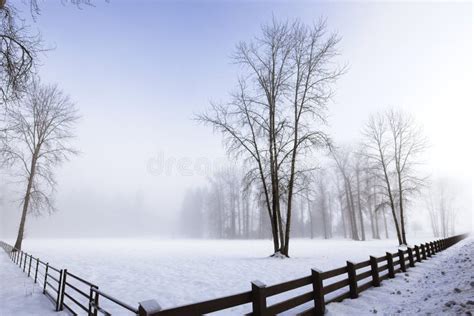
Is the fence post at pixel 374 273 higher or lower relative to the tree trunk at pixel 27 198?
lower

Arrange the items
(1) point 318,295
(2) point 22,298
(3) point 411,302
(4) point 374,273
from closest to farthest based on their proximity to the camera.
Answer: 1. (1) point 318,295
2. (3) point 411,302
3. (4) point 374,273
4. (2) point 22,298

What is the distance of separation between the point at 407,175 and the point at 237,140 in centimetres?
2013

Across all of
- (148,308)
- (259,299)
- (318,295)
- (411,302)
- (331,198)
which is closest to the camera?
(148,308)

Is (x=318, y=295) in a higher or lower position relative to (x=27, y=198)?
lower

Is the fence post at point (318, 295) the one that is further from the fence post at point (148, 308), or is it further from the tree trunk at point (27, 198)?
the tree trunk at point (27, 198)

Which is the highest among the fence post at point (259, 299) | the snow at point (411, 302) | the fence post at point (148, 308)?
the fence post at point (148, 308)

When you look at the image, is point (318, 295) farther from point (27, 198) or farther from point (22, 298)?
point (27, 198)

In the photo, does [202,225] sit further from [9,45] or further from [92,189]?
[9,45]

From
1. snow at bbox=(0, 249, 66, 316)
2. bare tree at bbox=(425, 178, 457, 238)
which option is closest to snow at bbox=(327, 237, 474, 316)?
snow at bbox=(0, 249, 66, 316)

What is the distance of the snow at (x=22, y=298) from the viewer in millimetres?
7422

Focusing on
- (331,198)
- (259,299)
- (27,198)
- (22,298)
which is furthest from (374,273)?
(331,198)

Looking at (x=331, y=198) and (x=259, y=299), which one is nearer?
(x=259, y=299)

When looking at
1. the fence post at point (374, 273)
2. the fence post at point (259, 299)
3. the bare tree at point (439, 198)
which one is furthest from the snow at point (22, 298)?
the bare tree at point (439, 198)

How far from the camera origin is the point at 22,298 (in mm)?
8641
